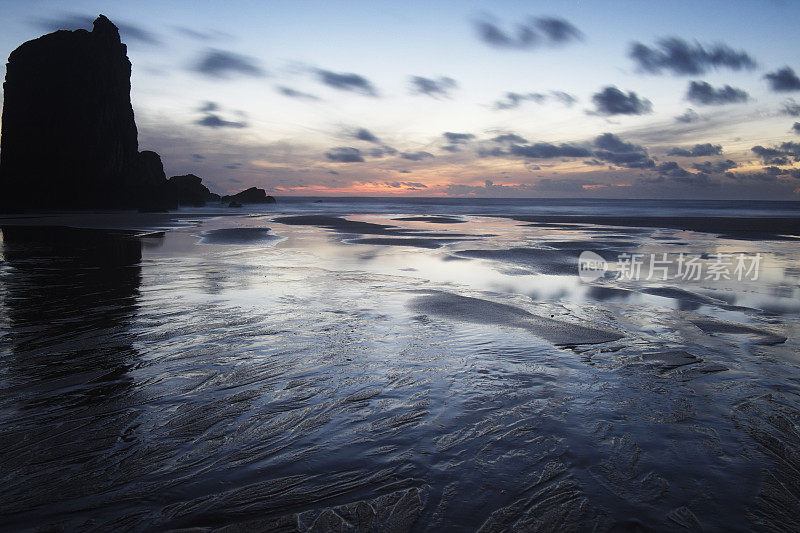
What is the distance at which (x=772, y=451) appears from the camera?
137 inches

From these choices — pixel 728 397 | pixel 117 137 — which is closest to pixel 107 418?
pixel 728 397

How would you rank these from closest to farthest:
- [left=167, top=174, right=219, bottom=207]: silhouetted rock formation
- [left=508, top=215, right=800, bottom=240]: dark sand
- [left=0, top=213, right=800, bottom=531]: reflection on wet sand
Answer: [left=0, top=213, right=800, bottom=531]: reflection on wet sand < [left=508, top=215, right=800, bottom=240]: dark sand < [left=167, top=174, right=219, bottom=207]: silhouetted rock formation

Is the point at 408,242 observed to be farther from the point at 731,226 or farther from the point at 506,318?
the point at 731,226

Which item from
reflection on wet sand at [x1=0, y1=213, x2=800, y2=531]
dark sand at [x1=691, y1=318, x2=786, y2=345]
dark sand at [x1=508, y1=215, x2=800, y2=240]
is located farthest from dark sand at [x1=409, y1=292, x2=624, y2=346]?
dark sand at [x1=508, y1=215, x2=800, y2=240]

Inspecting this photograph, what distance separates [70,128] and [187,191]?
2500 centimetres

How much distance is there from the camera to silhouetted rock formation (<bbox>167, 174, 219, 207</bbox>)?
6278cm

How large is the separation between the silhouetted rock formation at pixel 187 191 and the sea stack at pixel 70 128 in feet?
11.6

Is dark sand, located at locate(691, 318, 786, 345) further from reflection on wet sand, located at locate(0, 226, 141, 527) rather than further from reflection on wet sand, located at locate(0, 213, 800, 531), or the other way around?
reflection on wet sand, located at locate(0, 226, 141, 527)

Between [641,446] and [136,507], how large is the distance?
361 cm

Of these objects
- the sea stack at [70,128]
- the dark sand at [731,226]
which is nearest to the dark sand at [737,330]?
the dark sand at [731,226]

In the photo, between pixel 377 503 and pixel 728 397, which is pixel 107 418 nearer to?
pixel 377 503

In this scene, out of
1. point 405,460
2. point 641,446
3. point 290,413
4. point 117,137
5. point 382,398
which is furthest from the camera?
point 117,137

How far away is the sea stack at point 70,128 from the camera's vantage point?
54688 mm

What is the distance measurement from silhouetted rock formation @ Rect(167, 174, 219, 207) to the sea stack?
354 centimetres
